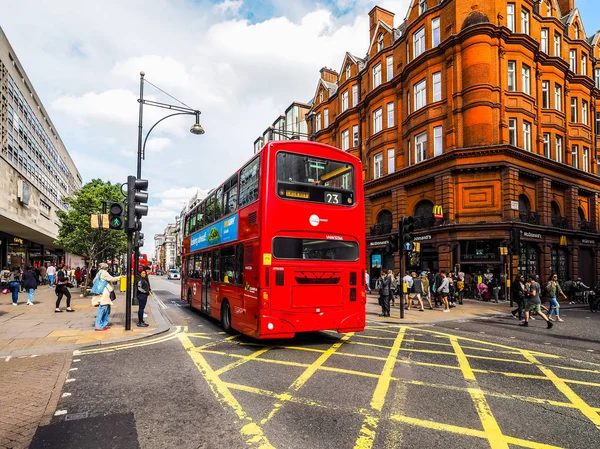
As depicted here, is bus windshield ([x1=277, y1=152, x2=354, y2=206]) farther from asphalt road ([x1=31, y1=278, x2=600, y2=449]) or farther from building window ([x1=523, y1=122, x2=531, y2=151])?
building window ([x1=523, y1=122, x2=531, y2=151])

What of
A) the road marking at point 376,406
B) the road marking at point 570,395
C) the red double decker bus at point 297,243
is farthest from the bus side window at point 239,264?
the road marking at point 570,395

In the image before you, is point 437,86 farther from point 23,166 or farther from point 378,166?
point 23,166

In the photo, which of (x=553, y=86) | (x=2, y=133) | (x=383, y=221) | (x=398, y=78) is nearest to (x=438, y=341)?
(x=383, y=221)

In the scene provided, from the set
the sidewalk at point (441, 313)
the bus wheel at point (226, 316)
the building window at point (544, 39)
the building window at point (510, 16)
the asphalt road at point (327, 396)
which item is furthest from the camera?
the building window at point (544, 39)

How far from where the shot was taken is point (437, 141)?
80.7 ft

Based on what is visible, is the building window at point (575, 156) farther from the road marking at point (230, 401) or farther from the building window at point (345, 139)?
the road marking at point (230, 401)

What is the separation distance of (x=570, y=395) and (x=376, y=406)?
2.89 metres

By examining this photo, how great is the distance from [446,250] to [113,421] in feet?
70.6

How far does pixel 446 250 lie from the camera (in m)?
22.9

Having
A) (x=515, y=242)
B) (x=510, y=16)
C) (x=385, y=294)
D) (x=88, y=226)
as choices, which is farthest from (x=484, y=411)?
(x=510, y=16)

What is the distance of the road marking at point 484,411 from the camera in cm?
392

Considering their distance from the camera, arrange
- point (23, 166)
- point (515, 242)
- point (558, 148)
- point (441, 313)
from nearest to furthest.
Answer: point (441, 313), point (515, 242), point (558, 148), point (23, 166)

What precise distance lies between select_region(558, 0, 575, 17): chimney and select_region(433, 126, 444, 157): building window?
16508 millimetres

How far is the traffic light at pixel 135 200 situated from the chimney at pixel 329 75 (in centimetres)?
3366
